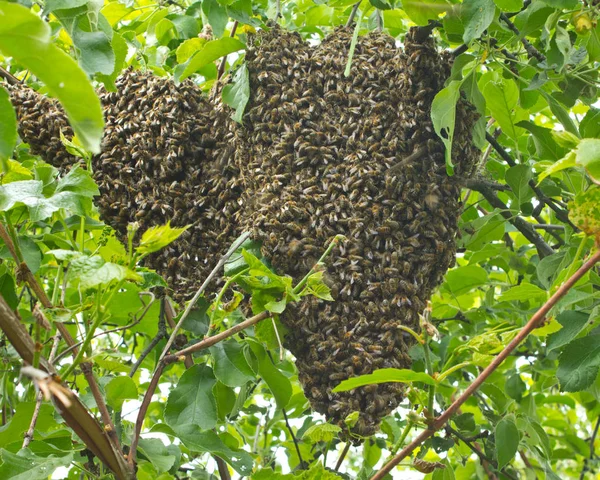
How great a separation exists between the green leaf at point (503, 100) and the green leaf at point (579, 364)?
0.50 m

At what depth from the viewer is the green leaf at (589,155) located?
83 centimetres

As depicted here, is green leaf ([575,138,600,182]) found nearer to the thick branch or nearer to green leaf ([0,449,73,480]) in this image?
the thick branch

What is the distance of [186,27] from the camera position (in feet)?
5.81

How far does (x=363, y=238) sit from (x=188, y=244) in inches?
13.8

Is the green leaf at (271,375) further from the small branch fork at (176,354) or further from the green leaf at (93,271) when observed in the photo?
the green leaf at (93,271)

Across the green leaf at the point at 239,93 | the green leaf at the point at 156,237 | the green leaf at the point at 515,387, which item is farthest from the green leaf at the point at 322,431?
the green leaf at the point at 515,387

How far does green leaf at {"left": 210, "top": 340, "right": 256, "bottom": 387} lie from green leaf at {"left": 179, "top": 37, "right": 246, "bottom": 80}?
56cm

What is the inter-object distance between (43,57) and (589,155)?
0.62 meters

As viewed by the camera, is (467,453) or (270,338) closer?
(270,338)

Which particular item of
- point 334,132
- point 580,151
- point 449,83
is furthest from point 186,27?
point 580,151

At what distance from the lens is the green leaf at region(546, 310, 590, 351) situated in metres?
1.24

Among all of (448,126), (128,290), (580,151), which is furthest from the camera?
(128,290)

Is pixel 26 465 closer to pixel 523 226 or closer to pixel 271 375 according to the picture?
pixel 271 375

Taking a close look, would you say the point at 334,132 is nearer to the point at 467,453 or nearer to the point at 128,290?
the point at 128,290
